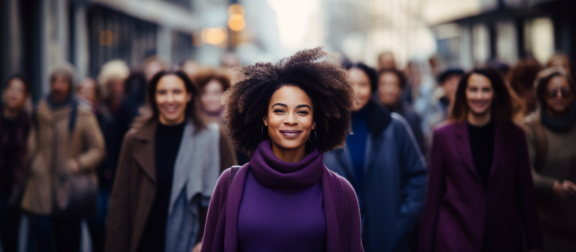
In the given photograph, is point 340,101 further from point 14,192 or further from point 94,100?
point 94,100

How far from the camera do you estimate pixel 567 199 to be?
5.08 m

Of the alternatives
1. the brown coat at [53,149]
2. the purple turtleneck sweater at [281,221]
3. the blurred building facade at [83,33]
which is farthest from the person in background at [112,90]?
the purple turtleneck sweater at [281,221]

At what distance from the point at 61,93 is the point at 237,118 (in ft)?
15.3

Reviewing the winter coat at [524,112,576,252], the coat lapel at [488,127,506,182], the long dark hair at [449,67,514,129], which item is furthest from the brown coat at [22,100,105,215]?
the winter coat at [524,112,576,252]

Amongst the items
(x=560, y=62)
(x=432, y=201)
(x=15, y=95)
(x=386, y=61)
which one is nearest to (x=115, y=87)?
(x=15, y=95)

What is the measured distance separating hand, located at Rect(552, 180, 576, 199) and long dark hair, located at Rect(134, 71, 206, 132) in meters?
3.19

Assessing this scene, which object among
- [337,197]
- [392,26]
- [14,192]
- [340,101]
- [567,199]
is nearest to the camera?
[337,197]

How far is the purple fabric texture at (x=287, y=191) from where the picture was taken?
2.91 m

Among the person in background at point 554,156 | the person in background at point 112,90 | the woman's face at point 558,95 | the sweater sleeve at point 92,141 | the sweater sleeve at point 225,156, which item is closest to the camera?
the sweater sleeve at point 225,156

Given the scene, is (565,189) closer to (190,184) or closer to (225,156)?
(225,156)

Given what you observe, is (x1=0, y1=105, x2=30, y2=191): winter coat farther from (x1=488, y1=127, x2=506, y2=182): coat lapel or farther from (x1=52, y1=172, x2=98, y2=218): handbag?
(x1=488, y1=127, x2=506, y2=182): coat lapel

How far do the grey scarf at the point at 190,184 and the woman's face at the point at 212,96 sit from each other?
1874 millimetres

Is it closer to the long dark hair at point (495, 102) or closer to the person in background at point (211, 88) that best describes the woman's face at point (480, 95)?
the long dark hair at point (495, 102)

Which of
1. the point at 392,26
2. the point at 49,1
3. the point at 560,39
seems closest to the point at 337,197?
the point at 49,1
